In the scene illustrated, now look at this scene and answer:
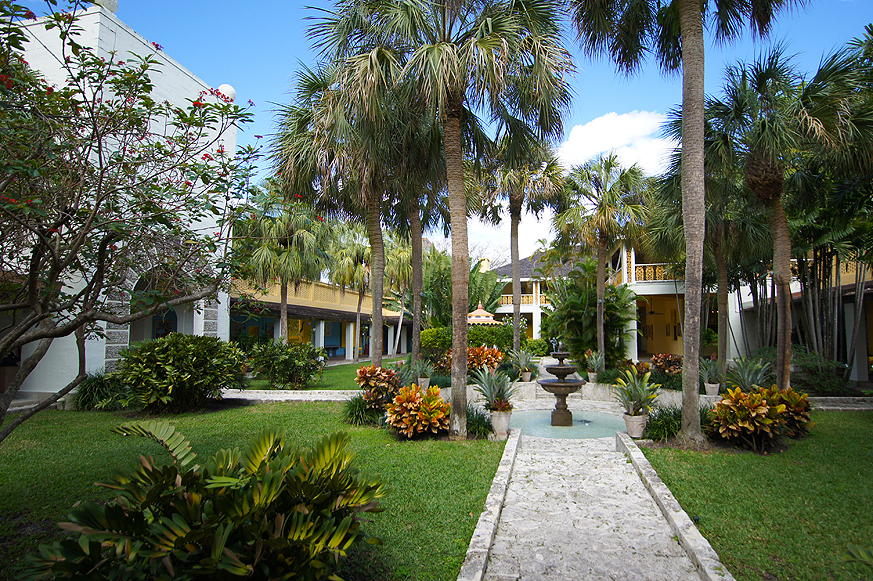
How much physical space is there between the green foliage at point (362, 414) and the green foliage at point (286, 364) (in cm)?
587

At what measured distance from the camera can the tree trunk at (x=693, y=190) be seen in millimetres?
7289

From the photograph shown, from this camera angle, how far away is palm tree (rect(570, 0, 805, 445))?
731cm

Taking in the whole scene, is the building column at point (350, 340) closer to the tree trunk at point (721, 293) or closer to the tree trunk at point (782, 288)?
the tree trunk at point (721, 293)

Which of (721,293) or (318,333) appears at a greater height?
(721,293)

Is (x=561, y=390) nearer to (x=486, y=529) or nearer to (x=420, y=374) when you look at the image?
(x=420, y=374)

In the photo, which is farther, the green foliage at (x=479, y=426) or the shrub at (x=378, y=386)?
the shrub at (x=378, y=386)

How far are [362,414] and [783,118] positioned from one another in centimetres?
949

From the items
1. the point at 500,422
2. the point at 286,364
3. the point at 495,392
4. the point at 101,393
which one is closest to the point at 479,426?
the point at 500,422

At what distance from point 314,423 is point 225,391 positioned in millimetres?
5782

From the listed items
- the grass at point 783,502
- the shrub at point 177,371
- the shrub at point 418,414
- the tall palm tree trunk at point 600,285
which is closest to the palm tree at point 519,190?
the tall palm tree trunk at point 600,285

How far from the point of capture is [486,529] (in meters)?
4.38

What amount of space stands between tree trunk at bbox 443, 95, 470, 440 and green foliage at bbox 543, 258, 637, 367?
11.1 metres

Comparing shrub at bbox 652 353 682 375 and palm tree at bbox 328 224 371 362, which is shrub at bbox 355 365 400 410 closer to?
shrub at bbox 652 353 682 375

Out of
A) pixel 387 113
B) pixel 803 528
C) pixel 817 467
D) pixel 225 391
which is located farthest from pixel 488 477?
pixel 225 391
